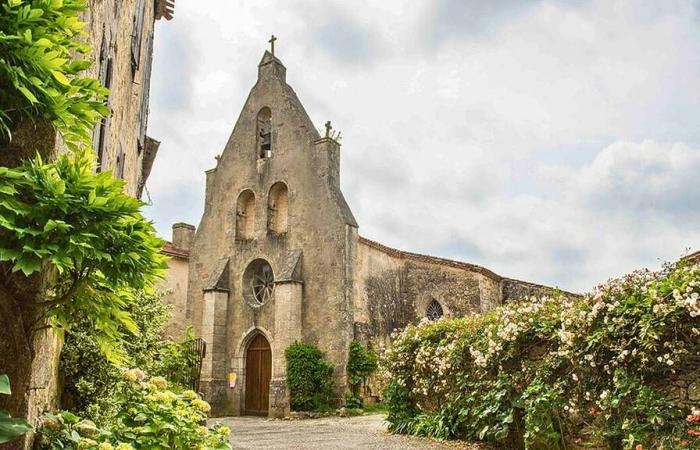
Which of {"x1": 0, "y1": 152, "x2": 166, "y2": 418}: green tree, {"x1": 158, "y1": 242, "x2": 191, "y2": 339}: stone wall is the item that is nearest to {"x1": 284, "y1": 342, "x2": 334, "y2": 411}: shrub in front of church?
{"x1": 158, "y1": 242, "x2": 191, "y2": 339}: stone wall

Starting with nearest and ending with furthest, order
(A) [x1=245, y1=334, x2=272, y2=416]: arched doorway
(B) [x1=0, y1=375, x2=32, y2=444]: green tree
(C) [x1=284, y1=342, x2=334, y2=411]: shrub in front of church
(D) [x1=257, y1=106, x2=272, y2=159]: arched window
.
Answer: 1. (B) [x1=0, y1=375, x2=32, y2=444]: green tree
2. (C) [x1=284, y1=342, x2=334, y2=411]: shrub in front of church
3. (A) [x1=245, y1=334, x2=272, y2=416]: arched doorway
4. (D) [x1=257, y1=106, x2=272, y2=159]: arched window

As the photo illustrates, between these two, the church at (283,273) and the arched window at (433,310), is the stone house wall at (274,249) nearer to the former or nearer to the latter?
the church at (283,273)

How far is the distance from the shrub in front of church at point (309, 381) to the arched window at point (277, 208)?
4760 millimetres

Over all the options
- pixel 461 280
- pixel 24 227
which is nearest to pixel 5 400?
pixel 24 227

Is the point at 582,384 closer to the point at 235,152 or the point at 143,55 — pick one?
the point at 143,55

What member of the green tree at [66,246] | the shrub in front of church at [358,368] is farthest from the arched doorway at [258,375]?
the green tree at [66,246]

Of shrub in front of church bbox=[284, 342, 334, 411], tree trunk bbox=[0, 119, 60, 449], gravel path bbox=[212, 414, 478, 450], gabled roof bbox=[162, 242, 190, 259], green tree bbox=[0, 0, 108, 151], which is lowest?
gravel path bbox=[212, 414, 478, 450]

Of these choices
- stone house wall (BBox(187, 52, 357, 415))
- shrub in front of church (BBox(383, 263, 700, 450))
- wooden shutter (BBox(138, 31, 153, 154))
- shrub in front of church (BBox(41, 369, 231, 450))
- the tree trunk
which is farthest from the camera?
stone house wall (BBox(187, 52, 357, 415))

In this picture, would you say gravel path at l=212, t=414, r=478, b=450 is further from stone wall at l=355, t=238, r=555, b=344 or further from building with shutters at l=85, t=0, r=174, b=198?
building with shutters at l=85, t=0, r=174, b=198

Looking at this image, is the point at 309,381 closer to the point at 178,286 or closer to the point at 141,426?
the point at 178,286

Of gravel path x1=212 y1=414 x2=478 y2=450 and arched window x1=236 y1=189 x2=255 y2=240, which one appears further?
arched window x1=236 y1=189 x2=255 y2=240

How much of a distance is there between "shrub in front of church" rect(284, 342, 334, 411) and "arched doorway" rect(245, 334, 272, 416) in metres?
1.81

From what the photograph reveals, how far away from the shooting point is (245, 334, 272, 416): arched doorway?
18.9 metres

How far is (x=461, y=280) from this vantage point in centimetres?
2034
